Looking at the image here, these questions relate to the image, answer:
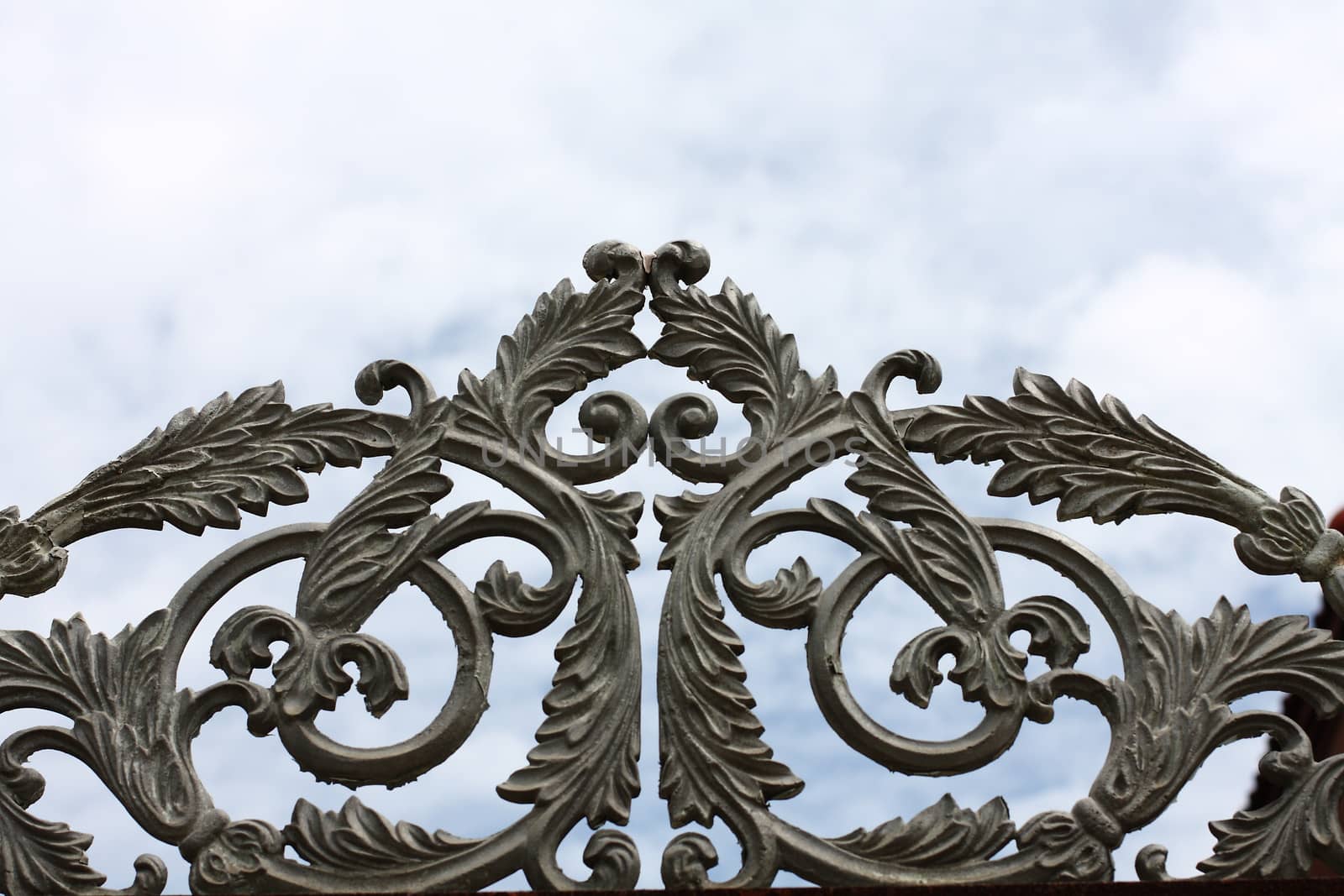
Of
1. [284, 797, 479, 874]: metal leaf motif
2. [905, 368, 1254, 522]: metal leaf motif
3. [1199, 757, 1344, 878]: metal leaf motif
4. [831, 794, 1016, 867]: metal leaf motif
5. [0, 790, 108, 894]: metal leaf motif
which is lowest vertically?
[0, 790, 108, 894]: metal leaf motif

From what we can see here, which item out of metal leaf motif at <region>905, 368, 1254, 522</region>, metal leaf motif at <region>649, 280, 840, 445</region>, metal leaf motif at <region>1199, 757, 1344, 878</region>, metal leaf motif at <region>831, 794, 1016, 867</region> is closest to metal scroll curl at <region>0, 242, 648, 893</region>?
metal leaf motif at <region>649, 280, 840, 445</region>

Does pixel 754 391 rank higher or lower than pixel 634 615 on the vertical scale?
higher

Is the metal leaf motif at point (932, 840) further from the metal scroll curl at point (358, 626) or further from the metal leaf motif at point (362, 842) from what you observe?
the metal leaf motif at point (362, 842)

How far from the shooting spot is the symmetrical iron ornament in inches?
147

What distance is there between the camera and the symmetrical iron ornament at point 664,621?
3730 millimetres

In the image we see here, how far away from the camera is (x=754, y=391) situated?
4.19 metres

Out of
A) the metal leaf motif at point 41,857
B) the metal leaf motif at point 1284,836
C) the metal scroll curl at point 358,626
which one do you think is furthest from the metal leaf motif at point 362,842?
the metal leaf motif at point 1284,836

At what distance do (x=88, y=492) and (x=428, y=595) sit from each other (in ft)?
2.82

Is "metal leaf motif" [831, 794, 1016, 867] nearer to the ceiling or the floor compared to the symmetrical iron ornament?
nearer to the floor

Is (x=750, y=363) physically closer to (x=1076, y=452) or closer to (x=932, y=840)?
(x=1076, y=452)

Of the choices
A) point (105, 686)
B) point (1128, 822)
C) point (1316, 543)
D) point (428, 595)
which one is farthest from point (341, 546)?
point (1316, 543)

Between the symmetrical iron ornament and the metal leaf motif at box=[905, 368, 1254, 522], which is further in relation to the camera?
the metal leaf motif at box=[905, 368, 1254, 522]

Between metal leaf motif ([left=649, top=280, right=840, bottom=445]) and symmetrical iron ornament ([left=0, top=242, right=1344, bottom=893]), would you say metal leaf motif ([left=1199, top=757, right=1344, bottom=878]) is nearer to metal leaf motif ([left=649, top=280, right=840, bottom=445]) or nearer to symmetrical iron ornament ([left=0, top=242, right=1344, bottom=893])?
symmetrical iron ornament ([left=0, top=242, right=1344, bottom=893])

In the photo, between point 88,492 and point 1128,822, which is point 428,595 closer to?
point 88,492
